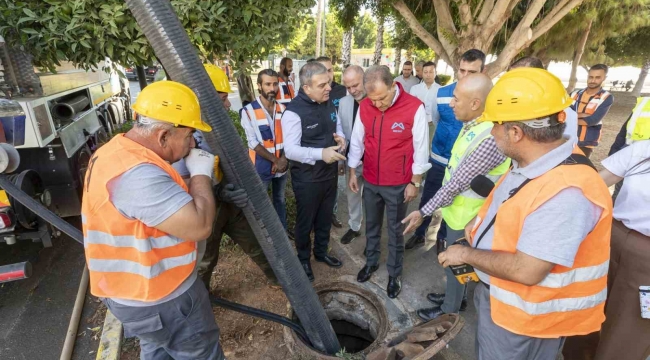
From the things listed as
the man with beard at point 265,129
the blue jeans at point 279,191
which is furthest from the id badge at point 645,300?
the blue jeans at point 279,191

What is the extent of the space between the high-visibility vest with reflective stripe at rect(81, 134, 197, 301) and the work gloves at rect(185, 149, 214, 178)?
0.31 feet

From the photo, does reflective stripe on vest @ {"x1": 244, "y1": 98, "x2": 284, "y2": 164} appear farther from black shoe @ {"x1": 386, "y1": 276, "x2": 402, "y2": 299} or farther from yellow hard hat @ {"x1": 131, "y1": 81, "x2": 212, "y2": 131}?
yellow hard hat @ {"x1": 131, "y1": 81, "x2": 212, "y2": 131}

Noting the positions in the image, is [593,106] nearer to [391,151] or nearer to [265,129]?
[391,151]

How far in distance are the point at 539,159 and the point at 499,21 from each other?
674cm

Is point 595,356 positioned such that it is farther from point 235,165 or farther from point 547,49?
point 547,49

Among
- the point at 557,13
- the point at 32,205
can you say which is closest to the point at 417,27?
the point at 557,13

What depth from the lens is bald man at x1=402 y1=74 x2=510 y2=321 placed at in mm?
2182

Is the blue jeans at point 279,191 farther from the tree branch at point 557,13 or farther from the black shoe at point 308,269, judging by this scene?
the tree branch at point 557,13

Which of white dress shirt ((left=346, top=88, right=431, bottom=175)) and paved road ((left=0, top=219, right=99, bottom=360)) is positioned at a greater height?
white dress shirt ((left=346, top=88, right=431, bottom=175))

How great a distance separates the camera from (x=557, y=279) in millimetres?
1384

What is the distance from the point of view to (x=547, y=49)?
1432cm

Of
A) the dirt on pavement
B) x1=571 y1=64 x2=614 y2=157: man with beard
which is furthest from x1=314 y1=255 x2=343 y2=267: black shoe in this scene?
x1=571 y1=64 x2=614 y2=157: man with beard

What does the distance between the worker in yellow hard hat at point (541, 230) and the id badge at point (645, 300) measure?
0.63m

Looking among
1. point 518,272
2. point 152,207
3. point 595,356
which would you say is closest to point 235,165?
point 152,207
